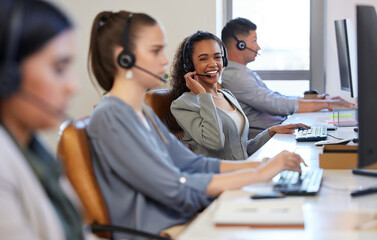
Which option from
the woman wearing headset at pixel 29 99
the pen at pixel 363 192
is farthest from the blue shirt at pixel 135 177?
the woman wearing headset at pixel 29 99

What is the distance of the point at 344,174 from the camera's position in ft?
5.48

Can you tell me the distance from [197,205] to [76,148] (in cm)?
36

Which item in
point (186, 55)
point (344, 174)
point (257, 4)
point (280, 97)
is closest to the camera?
point (344, 174)

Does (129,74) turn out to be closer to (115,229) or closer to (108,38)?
(108,38)

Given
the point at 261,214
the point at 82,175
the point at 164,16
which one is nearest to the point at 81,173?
the point at 82,175

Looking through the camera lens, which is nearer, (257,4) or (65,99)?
(65,99)

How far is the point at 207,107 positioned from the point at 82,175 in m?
1.04

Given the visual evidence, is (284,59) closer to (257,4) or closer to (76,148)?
(257,4)

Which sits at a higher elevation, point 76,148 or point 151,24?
point 151,24

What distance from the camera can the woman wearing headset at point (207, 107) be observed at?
2354 millimetres

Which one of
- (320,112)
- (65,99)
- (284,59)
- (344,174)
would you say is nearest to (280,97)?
(320,112)

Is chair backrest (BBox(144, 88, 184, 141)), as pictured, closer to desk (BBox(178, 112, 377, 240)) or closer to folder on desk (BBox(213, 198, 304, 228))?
desk (BBox(178, 112, 377, 240))

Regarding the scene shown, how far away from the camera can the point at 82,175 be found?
1404 mm

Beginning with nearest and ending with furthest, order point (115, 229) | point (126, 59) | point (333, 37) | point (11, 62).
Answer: point (11, 62)
point (115, 229)
point (126, 59)
point (333, 37)
